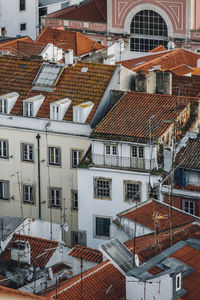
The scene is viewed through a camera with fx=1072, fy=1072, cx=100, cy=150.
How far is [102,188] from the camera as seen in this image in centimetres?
6438

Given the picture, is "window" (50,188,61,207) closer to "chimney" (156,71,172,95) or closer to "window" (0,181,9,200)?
"window" (0,181,9,200)

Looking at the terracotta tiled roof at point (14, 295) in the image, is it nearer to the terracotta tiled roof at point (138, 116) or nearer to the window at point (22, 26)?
the terracotta tiled roof at point (138, 116)

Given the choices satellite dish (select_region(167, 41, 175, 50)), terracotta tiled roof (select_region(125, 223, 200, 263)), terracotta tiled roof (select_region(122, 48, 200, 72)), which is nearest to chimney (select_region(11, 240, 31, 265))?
terracotta tiled roof (select_region(125, 223, 200, 263))

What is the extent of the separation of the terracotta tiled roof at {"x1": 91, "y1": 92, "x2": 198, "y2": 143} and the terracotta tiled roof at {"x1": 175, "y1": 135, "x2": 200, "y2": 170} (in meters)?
1.68

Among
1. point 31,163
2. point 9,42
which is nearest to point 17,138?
point 31,163

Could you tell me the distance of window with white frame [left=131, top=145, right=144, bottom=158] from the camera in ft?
208

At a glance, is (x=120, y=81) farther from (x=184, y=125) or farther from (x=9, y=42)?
(x=9, y=42)

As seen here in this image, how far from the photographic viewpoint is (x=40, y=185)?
6894cm

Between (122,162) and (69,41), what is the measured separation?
118ft

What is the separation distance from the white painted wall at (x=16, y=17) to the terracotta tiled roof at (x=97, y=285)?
73.2m

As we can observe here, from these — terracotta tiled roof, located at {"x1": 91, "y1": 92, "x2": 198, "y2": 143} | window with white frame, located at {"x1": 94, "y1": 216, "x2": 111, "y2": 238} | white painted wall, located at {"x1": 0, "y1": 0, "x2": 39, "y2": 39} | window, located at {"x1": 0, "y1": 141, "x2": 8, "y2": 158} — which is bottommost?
window with white frame, located at {"x1": 94, "y1": 216, "x2": 111, "y2": 238}

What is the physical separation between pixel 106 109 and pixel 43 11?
5653cm

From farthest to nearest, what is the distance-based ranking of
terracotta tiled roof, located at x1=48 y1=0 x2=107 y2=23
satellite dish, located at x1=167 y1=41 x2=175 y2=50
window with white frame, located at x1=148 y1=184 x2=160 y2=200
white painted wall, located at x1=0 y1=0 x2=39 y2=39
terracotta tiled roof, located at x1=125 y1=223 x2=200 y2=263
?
white painted wall, located at x1=0 y1=0 x2=39 y2=39, terracotta tiled roof, located at x1=48 y1=0 x2=107 y2=23, satellite dish, located at x1=167 y1=41 x2=175 y2=50, window with white frame, located at x1=148 y1=184 x2=160 y2=200, terracotta tiled roof, located at x1=125 y1=223 x2=200 y2=263

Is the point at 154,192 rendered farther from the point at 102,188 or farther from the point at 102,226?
the point at 102,226
